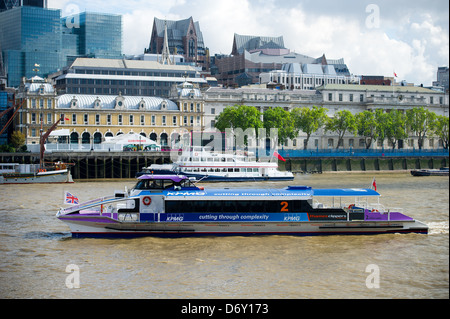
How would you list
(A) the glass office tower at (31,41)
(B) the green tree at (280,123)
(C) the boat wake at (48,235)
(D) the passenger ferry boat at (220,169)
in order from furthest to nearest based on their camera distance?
(A) the glass office tower at (31,41)
(B) the green tree at (280,123)
(D) the passenger ferry boat at (220,169)
(C) the boat wake at (48,235)

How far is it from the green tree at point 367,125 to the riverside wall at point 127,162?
15.4m

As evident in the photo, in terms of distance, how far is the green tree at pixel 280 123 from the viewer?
106125 mm

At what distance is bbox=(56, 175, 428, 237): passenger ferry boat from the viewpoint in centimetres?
3347

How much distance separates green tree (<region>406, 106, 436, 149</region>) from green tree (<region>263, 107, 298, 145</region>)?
2127 cm

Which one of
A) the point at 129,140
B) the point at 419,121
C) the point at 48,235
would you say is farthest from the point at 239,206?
the point at 419,121

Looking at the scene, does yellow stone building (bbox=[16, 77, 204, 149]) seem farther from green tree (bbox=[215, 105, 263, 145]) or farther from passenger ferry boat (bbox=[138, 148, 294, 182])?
passenger ferry boat (bbox=[138, 148, 294, 182])

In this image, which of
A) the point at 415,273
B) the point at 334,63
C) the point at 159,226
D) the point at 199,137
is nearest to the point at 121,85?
the point at 199,137

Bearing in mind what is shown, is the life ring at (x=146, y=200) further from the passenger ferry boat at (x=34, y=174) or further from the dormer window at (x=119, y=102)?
the dormer window at (x=119, y=102)

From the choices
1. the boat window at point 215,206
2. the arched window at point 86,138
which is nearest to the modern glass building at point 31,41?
the arched window at point 86,138

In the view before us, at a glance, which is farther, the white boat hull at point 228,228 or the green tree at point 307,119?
the green tree at point 307,119

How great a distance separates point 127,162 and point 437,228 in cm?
5343

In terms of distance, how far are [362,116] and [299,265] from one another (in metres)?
89.2

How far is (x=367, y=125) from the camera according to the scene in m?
112
